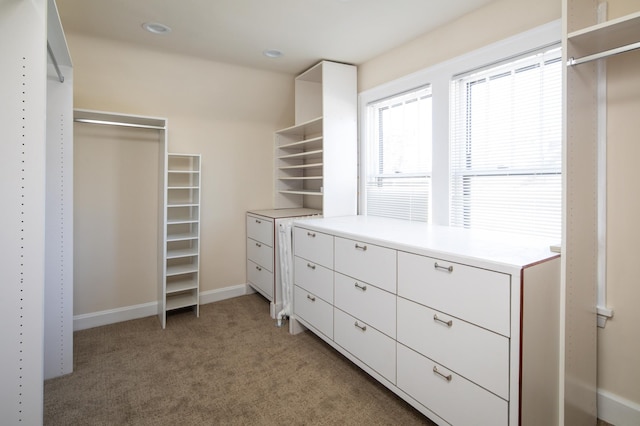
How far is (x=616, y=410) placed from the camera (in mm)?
1781

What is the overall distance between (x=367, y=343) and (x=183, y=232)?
229 centimetres

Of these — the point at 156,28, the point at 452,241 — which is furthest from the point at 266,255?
the point at 156,28

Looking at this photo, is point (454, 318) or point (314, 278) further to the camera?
point (314, 278)

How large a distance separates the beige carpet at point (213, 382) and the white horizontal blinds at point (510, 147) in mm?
1359

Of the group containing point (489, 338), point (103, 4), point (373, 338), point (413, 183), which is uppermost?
point (103, 4)

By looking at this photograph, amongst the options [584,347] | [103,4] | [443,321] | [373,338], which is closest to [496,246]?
[443,321]

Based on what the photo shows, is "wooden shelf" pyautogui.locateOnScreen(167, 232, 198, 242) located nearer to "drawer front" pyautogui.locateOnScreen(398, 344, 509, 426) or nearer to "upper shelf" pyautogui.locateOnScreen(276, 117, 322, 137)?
"upper shelf" pyautogui.locateOnScreen(276, 117, 322, 137)

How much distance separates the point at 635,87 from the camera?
1685mm

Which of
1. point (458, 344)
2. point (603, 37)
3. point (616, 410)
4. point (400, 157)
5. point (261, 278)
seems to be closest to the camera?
point (603, 37)

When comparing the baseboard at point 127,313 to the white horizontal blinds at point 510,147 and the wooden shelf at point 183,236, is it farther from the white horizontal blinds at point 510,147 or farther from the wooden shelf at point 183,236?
the white horizontal blinds at point 510,147

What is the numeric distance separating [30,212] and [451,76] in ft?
8.46

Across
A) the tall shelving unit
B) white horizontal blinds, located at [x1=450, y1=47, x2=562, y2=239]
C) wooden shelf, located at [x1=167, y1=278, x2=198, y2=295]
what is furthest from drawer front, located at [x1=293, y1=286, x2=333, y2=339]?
the tall shelving unit

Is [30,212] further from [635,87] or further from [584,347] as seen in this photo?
[635,87]

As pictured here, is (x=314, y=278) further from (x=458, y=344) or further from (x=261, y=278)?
(x=458, y=344)
